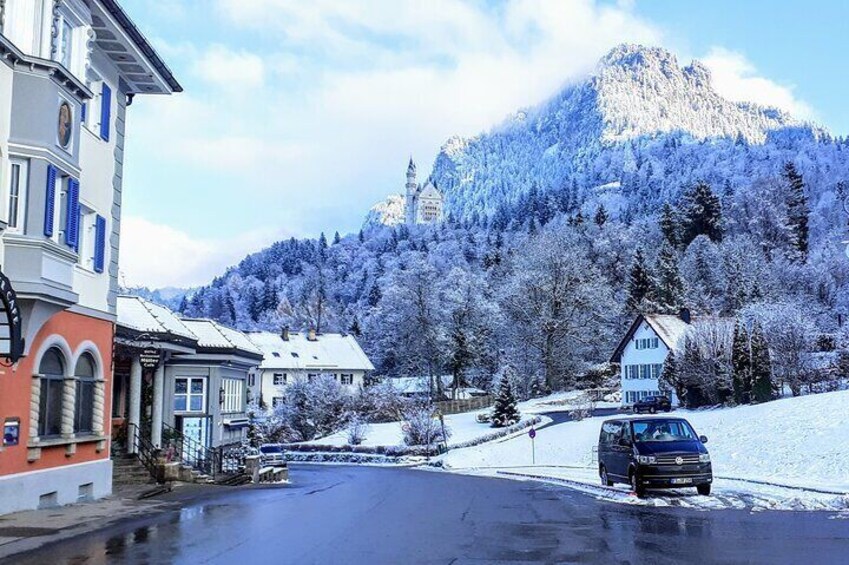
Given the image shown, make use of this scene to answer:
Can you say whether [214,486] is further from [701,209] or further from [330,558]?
[701,209]

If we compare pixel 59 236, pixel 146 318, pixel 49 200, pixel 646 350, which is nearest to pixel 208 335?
pixel 146 318

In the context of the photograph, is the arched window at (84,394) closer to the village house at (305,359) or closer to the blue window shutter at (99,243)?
the blue window shutter at (99,243)

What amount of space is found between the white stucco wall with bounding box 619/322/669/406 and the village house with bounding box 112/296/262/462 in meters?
41.5

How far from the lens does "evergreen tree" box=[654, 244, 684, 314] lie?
8969 cm

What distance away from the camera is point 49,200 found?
54.5ft

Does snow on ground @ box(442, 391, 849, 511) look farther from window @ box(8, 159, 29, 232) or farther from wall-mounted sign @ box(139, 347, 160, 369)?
window @ box(8, 159, 29, 232)

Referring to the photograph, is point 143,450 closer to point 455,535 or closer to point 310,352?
point 455,535

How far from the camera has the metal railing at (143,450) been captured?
80.3 ft

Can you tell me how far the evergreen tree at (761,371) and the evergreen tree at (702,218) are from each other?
64855 mm

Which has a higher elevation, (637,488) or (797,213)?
(797,213)

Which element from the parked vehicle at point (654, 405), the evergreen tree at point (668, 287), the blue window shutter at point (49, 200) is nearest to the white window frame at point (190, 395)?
the blue window shutter at point (49, 200)

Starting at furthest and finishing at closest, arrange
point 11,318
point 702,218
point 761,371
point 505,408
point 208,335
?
point 702,218 < point 505,408 < point 761,371 < point 208,335 < point 11,318

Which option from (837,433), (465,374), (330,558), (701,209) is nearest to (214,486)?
(330,558)

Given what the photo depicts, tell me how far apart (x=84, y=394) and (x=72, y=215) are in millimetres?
4850
